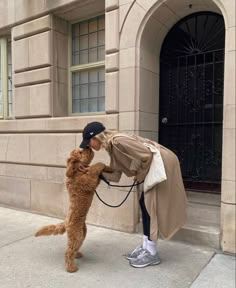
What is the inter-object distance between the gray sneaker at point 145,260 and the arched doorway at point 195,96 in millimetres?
1700

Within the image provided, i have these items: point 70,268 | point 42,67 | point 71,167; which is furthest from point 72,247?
point 42,67

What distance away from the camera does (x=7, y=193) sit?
6793 mm

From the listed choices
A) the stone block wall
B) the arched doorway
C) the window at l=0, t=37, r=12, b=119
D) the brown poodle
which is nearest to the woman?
the brown poodle

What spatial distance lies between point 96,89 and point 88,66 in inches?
17.2

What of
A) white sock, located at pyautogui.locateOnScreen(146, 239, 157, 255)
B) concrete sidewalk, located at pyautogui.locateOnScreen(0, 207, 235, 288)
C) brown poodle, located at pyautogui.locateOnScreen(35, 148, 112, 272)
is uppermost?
brown poodle, located at pyautogui.locateOnScreen(35, 148, 112, 272)

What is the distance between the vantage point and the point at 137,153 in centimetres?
339

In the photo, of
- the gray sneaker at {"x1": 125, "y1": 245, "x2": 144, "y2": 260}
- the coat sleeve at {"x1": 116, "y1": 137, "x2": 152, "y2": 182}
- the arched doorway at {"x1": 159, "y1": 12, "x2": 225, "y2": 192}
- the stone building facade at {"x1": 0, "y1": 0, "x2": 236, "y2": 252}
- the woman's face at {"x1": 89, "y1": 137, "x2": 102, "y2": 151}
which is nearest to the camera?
the coat sleeve at {"x1": 116, "y1": 137, "x2": 152, "y2": 182}

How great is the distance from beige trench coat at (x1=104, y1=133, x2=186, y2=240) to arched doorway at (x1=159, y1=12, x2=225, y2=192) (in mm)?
1475

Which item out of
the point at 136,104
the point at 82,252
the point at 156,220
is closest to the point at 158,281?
the point at 156,220

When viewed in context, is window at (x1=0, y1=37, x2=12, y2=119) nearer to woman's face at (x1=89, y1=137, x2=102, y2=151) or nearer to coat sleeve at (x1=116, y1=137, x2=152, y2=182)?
woman's face at (x1=89, y1=137, x2=102, y2=151)

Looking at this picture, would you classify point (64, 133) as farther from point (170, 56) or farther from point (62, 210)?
point (170, 56)

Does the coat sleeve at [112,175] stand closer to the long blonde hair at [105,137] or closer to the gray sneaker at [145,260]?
the long blonde hair at [105,137]

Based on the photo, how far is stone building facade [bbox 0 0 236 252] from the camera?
172 inches

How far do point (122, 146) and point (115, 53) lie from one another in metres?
2.21
